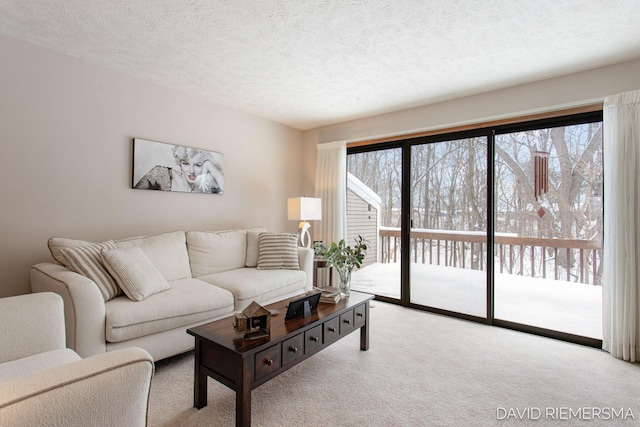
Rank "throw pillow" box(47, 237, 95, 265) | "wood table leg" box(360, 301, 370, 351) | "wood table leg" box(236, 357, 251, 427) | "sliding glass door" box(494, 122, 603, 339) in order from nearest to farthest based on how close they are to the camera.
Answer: "wood table leg" box(236, 357, 251, 427) → "throw pillow" box(47, 237, 95, 265) → "wood table leg" box(360, 301, 370, 351) → "sliding glass door" box(494, 122, 603, 339)

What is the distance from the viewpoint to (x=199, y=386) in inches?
67.7

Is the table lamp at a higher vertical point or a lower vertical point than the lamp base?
higher

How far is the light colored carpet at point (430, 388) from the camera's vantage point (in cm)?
167

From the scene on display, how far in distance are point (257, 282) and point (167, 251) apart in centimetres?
84

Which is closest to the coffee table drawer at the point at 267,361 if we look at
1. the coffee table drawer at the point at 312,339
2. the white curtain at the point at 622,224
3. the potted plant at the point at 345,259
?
the coffee table drawer at the point at 312,339

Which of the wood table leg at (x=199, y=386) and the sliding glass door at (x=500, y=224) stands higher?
the sliding glass door at (x=500, y=224)

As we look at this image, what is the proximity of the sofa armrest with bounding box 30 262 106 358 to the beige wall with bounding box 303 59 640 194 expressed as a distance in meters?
3.26

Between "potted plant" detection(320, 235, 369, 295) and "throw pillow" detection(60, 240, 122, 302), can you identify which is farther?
"potted plant" detection(320, 235, 369, 295)

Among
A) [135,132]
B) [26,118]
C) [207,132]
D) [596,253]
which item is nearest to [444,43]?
[596,253]

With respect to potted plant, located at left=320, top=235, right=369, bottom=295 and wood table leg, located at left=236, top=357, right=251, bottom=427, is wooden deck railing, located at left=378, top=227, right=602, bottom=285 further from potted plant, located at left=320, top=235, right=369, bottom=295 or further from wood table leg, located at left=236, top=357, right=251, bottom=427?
wood table leg, located at left=236, top=357, right=251, bottom=427

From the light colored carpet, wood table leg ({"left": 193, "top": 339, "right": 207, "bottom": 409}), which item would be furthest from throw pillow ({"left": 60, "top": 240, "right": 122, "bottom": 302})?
wood table leg ({"left": 193, "top": 339, "right": 207, "bottom": 409})

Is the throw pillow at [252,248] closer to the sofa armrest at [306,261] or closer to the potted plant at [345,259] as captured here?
the sofa armrest at [306,261]

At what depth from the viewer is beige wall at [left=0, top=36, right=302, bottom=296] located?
2248 millimetres

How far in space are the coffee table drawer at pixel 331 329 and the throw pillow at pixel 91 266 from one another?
4.94ft
